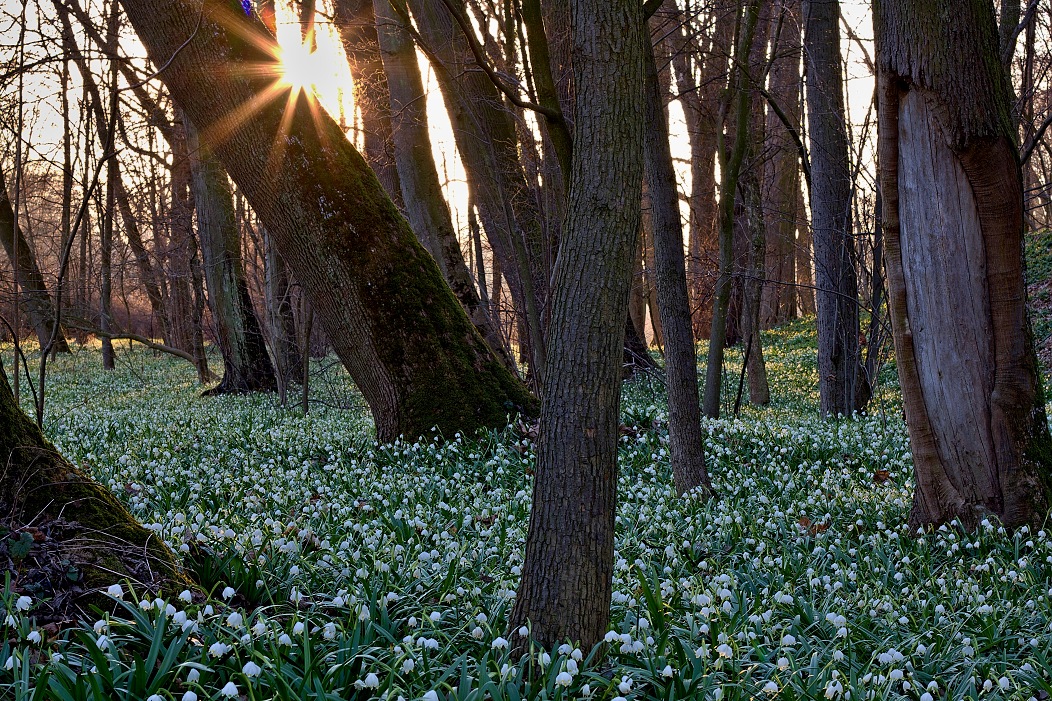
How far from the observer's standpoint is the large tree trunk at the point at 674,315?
572 cm

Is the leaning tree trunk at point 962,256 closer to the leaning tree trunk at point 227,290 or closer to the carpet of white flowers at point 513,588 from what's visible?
the carpet of white flowers at point 513,588

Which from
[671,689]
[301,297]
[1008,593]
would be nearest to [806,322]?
[301,297]

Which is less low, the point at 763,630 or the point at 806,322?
the point at 806,322

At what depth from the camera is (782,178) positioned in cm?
1795

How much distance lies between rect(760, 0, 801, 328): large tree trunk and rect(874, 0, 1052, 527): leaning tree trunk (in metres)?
3.64

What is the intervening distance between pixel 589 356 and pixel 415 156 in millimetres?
9286

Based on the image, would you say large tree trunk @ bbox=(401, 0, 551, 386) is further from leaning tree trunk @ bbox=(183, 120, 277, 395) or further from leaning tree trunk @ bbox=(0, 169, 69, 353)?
leaning tree trunk @ bbox=(0, 169, 69, 353)

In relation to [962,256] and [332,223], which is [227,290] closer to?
[332,223]

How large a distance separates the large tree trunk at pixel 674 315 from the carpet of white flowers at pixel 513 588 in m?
0.31

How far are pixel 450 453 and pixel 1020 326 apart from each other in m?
4.27

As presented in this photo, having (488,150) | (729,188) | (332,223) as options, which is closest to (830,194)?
(729,188)

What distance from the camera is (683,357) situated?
575 centimetres

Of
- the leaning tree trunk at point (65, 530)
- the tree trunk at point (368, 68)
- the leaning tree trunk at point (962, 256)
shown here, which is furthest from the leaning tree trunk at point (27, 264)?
the leaning tree trunk at point (962, 256)

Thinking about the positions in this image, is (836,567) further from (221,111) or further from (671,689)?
(221,111)
